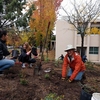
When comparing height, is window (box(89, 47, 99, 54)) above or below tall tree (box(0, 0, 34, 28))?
below

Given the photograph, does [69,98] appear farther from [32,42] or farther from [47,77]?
[32,42]

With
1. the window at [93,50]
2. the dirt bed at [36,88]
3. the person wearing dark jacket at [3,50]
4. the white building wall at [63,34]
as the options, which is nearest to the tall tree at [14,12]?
the white building wall at [63,34]

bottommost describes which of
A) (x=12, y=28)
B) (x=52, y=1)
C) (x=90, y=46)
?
(x=90, y=46)

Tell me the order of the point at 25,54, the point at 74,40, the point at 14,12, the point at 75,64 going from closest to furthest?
the point at 75,64 → the point at 25,54 → the point at 14,12 → the point at 74,40

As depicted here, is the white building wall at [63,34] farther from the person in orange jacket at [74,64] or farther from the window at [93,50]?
the person in orange jacket at [74,64]

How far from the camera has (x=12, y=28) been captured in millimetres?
13594

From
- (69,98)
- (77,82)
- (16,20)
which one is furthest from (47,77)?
(16,20)

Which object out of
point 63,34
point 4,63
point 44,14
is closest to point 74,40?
point 63,34

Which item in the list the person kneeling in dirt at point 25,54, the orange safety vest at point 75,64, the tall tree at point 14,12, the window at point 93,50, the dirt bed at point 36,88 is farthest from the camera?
the window at point 93,50

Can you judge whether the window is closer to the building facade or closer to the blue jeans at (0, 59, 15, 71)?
the building facade

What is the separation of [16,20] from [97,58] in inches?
442

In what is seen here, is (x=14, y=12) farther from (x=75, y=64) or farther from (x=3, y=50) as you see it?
(x=75, y=64)

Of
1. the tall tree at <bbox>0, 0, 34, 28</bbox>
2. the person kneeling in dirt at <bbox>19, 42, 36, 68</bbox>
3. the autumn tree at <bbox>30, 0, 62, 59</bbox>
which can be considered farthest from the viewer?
the autumn tree at <bbox>30, 0, 62, 59</bbox>

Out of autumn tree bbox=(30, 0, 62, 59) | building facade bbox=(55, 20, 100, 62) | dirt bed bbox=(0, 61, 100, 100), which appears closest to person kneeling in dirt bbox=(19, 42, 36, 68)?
dirt bed bbox=(0, 61, 100, 100)
